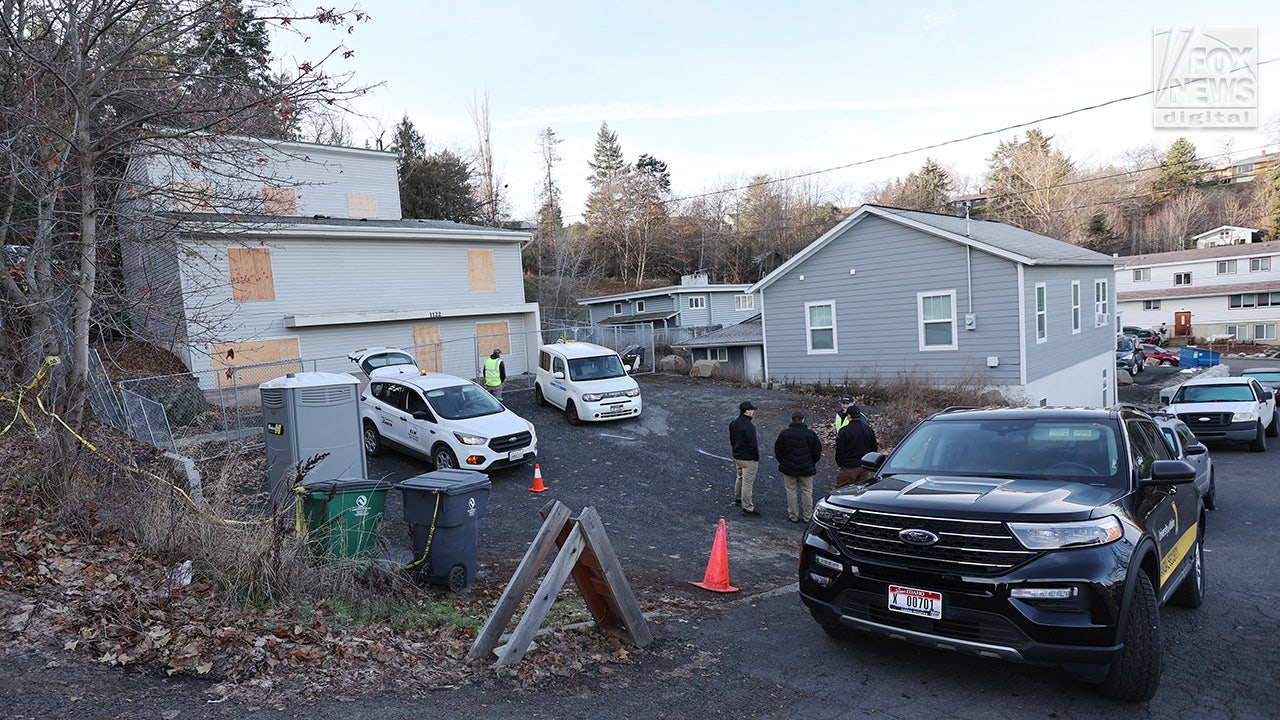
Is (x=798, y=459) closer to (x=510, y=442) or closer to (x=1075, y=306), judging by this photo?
(x=510, y=442)

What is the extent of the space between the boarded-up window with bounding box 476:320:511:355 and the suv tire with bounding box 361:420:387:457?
11.4m

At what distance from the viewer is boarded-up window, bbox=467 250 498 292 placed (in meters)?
25.2

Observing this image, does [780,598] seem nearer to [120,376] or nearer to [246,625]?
[246,625]

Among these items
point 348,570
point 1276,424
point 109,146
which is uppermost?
point 109,146

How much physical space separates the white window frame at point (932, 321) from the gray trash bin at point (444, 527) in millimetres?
16660

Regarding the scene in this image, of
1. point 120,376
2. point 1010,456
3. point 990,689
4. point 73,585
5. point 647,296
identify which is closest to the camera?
point 990,689

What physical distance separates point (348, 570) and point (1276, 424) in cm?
2381

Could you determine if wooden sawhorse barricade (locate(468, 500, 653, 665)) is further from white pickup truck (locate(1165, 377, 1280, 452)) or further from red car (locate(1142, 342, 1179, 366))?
red car (locate(1142, 342, 1179, 366))

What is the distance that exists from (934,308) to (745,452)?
11786 millimetres

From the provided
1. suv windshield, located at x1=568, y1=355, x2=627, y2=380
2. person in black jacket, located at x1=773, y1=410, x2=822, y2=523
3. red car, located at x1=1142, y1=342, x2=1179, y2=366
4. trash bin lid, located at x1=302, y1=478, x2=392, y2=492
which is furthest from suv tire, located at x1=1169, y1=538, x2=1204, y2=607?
red car, located at x1=1142, y1=342, x2=1179, y2=366

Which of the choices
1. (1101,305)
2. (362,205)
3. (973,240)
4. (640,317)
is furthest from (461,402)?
(640,317)

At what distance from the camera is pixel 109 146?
26.3 feet

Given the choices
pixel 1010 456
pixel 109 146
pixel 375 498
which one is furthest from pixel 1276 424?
pixel 109 146

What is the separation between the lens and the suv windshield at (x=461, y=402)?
12727mm
